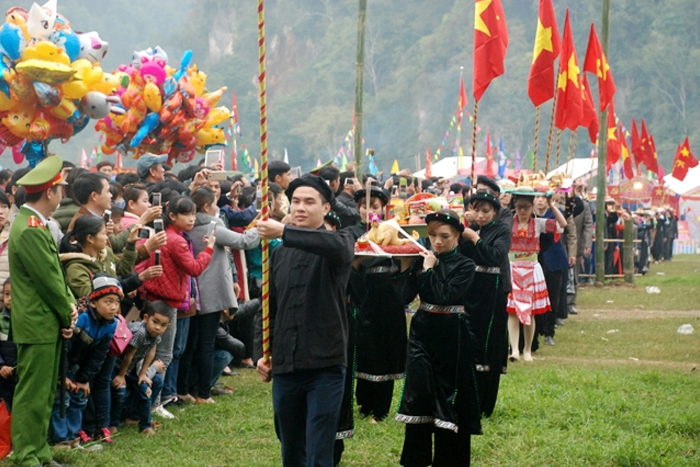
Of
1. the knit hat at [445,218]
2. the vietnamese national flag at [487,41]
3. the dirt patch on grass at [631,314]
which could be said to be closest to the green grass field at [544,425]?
the knit hat at [445,218]

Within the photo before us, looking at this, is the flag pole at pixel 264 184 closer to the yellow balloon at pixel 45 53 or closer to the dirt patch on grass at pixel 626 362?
the dirt patch on grass at pixel 626 362

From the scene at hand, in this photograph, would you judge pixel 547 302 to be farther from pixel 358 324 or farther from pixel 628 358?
pixel 358 324

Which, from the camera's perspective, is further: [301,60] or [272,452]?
[301,60]

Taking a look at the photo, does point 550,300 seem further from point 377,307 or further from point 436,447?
point 436,447

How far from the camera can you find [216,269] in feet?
27.8

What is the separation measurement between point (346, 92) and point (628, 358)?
62.8 metres

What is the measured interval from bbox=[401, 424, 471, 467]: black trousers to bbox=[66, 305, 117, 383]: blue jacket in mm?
2001

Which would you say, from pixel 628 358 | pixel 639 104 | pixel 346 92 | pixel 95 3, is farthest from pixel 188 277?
pixel 95 3

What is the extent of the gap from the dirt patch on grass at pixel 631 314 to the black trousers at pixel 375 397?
7.45 m

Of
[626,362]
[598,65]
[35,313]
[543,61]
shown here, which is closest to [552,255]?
[626,362]

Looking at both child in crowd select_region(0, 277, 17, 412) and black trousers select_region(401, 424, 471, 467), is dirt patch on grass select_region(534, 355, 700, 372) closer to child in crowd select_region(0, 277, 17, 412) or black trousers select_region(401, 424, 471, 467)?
black trousers select_region(401, 424, 471, 467)

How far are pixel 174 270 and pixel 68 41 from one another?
4.97m

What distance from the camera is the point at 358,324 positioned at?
291 inches

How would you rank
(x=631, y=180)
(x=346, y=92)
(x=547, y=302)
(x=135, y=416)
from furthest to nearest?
(x=346, y=92)
(x=631, y=180)
(x=547, y=302)
(x=135, y=416)
